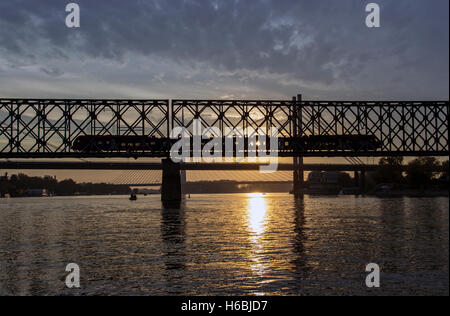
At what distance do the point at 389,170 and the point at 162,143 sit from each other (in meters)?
115

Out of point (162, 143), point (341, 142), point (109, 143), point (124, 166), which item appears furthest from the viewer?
point (124, 166)

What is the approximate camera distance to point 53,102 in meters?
92.2

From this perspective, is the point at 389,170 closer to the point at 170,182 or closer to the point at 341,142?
the point at 341,142

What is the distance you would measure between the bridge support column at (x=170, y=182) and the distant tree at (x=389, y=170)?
4045 inches

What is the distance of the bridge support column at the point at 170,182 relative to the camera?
102 m

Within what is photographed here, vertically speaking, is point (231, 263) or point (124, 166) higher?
point (124, 166)

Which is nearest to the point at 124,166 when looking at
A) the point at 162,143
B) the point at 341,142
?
the point at 162,143

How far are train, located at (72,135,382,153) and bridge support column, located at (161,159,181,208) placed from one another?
3.95m

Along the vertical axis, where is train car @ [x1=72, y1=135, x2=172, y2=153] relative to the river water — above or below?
above

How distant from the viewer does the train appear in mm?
92938

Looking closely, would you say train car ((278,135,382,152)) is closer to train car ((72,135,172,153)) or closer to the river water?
train car ((72,135,172,153))

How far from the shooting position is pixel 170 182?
10450 cm

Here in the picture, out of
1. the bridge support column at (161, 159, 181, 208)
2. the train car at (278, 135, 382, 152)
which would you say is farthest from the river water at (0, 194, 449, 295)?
the bridge support column at (161, 159, 181, 208)

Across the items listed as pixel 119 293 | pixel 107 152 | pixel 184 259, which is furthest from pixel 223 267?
pixel 107 152
